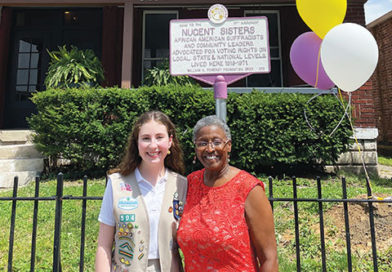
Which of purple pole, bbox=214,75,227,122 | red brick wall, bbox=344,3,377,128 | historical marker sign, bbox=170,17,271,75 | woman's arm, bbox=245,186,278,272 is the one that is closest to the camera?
woman's arm, bbox=245,186,278,272

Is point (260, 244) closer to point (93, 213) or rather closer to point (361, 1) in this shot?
point (93, 213)

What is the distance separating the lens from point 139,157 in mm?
1594

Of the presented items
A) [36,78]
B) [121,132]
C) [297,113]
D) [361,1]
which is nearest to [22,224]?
[121,132]

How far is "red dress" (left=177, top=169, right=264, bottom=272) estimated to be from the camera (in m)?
1.27

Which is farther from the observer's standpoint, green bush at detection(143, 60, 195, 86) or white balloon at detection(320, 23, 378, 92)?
green bush at detection(143, 60, 195, 86)

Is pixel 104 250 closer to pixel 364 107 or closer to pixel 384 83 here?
pixel 364 107

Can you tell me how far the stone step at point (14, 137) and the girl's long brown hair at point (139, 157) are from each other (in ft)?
19.7

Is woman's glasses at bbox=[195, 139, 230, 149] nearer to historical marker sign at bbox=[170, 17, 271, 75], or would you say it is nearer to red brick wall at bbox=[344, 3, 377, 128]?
historical marker sign at bbox=[170, 17, 271, 75]

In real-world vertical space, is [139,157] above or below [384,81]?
below

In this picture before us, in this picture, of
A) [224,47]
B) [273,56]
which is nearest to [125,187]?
[224,47]

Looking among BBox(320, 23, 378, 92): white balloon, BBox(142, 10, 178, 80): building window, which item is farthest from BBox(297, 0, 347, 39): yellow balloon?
BBox(142, 10, 178, 80): building window

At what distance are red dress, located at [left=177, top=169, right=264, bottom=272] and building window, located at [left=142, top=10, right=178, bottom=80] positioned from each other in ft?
26.2

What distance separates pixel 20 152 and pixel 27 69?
13.0 ft

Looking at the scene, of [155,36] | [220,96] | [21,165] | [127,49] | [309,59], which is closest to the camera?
[220,96]
